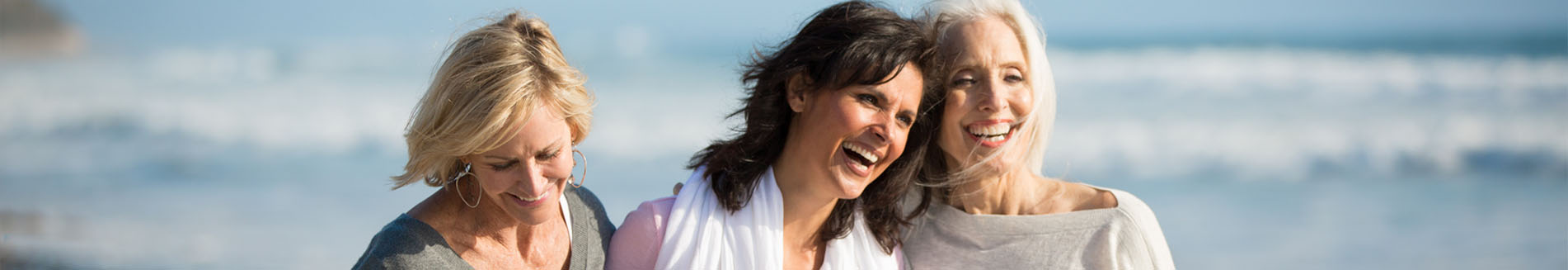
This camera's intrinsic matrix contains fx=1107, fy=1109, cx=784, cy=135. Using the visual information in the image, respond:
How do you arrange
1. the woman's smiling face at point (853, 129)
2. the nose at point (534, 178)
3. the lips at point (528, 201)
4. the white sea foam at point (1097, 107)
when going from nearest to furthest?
1. the nose at point (534, 178)
2. the lips at point (528, 201)
3. the woman's smiling face at point (853, 129)
4. the white sea foam at point (1097, 107)

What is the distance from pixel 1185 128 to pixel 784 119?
41.2 ft

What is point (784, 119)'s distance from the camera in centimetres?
408

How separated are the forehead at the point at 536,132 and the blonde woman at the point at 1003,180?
1.44 metres

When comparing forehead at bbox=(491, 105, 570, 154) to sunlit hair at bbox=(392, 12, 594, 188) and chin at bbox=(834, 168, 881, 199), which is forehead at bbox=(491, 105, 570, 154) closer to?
sunlit hair at bbox=(392, 12, 594, 188)

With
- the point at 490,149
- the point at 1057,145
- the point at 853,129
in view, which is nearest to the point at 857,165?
the point at 853,129

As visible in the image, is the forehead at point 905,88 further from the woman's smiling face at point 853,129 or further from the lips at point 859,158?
the lips at point 859,158

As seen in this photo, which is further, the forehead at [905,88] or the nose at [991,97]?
the nose at [991,97]

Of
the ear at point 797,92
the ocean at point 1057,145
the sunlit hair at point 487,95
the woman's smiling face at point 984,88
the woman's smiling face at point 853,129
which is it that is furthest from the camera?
the ocean at point 1057,145

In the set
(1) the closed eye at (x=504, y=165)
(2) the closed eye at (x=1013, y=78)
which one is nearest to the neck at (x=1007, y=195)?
(2) the closed eye at (x=1013, y=78)

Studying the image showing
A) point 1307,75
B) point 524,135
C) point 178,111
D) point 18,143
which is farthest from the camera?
point 1307,75

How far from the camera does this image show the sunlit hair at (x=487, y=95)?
328 cm

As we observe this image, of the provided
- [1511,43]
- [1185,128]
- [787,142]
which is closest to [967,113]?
[787,142]

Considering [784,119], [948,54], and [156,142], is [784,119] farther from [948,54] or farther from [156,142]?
[156,142]

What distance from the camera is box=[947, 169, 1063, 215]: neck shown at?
169 inches
